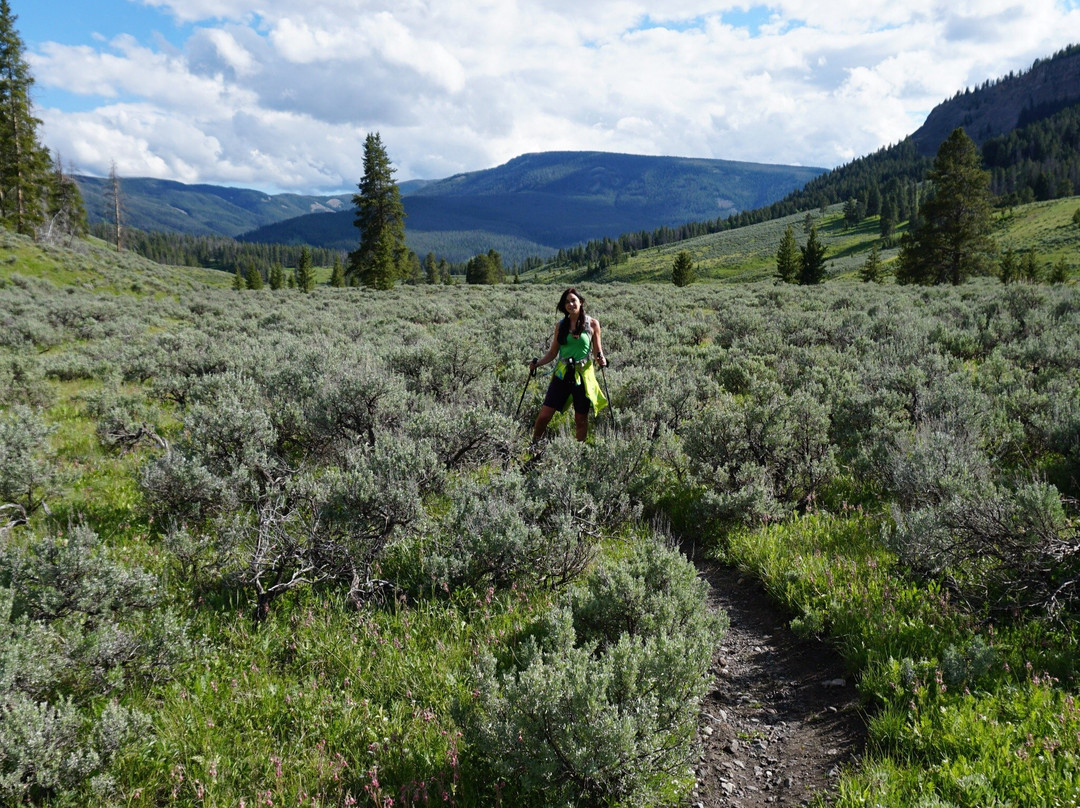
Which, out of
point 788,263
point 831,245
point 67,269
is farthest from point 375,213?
point 831,245

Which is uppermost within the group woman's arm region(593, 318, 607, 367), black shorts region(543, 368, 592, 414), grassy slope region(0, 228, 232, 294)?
grassy slope region(0, 228, 232, 294)

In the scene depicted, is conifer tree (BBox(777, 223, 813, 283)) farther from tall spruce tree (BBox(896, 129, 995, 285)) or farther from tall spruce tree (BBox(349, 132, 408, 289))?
tall spruce tree (BBox(349, 132, 408, 289))

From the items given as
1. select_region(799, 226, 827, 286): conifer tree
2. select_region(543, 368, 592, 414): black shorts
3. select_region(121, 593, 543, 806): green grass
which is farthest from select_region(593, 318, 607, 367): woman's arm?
select_region(799, 226, 827, 286): conifer tree

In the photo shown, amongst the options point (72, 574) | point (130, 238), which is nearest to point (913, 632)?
point (72, 574)

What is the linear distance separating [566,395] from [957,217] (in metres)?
49.0

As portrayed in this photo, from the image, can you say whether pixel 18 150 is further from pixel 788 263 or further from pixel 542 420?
pixel 788 263

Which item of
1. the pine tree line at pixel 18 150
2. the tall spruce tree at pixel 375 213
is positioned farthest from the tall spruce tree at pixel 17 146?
the tall spruce tree at pixel 375 213

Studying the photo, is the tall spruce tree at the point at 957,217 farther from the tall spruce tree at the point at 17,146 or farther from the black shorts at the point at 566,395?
the tall spruce tree at the point at 17,146

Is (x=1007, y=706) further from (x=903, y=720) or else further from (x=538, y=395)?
(x=538, y=395)

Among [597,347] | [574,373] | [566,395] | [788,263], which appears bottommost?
[566,395]

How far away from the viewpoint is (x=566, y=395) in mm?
8211

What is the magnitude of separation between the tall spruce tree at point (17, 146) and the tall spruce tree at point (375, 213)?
2438 cm

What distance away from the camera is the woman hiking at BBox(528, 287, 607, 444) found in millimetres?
8055

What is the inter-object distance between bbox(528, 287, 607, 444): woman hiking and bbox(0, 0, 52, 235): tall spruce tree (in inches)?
2161
